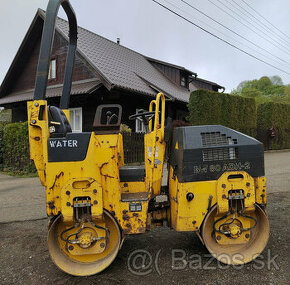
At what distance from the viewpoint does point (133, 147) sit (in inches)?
440

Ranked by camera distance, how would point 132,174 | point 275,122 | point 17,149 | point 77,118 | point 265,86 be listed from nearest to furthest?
1. point 132,174
2. point 17,149
3. point 77,118
4. point 275,122
5. point 265,86

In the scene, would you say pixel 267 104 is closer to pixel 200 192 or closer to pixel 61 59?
pixel 61 59

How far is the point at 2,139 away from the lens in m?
13.1

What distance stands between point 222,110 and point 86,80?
286 inches

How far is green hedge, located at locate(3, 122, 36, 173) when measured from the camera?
11.3 metres

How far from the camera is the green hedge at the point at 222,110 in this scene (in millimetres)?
13312

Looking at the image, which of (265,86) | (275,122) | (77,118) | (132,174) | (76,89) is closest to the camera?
(132,174)

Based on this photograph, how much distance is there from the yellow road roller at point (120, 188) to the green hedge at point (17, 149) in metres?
8.89

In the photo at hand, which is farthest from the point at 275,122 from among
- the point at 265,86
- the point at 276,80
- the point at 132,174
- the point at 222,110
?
the point at 276,80

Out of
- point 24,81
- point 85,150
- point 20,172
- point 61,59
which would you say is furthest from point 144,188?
point 24,81

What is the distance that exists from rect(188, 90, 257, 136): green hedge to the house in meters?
1.30

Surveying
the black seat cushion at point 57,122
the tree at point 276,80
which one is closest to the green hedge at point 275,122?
the black seat cushion at point 57,122

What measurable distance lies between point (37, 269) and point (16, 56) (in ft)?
52.1

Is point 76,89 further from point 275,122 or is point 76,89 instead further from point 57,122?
point 275,122
